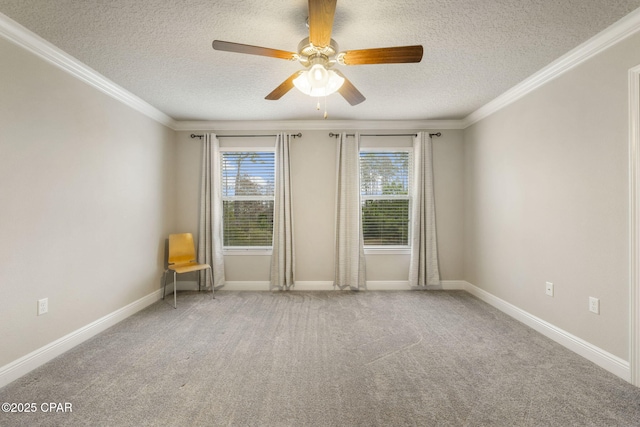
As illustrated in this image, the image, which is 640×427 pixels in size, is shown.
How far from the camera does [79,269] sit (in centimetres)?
259

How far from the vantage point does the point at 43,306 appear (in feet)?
7.34

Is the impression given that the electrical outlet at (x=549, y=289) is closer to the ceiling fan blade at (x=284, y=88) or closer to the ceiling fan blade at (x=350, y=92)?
the ceiling fan blade at (x=350, y=92)

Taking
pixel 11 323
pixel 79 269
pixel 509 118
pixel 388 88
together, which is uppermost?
pixel 388 88

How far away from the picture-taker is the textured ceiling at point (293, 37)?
1.84 m

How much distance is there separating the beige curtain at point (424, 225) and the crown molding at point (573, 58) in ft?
3.14

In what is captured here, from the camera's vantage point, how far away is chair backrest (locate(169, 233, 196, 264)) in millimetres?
3867

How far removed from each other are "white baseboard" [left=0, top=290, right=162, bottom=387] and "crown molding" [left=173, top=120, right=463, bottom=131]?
8.43ft

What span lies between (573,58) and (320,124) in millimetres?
2820

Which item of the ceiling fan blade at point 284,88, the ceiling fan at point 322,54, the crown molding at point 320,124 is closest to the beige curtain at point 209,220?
the crown molding at point 320,124

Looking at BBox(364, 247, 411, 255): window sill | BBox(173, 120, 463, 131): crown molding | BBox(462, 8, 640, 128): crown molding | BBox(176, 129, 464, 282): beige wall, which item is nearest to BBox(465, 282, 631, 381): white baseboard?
BBox(176, 129, 464, 282): beige wall

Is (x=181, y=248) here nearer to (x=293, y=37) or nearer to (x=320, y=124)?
(x=320, y=124)

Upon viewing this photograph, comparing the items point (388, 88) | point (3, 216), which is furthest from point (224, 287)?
point (388, 88)

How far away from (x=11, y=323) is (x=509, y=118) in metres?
4.93

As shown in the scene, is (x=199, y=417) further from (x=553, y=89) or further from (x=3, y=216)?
(x=553, y=89)
